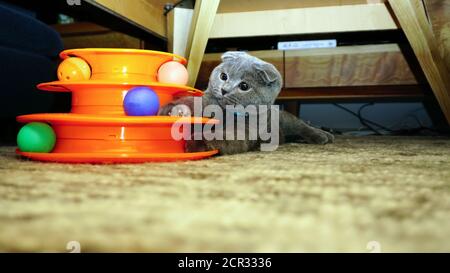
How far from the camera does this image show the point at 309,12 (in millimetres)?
1358

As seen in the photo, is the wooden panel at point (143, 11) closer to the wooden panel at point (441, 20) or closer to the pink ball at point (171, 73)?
the pink ball at point (171, 73)

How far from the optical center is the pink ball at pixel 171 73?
849 mm

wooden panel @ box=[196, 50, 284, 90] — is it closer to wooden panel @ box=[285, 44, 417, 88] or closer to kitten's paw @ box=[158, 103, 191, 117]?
wooden panel @ box=[285, 44, 417, 88]

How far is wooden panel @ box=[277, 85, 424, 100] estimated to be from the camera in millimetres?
1573

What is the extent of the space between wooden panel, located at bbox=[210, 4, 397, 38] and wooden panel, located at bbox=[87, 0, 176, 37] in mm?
236

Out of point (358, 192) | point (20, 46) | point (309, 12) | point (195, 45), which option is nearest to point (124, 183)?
point (358, 192)

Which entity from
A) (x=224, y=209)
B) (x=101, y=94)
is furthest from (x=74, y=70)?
(x=224, y=209)

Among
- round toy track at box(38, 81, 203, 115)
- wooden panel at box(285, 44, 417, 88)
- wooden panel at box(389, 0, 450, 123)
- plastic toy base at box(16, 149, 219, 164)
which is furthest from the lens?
wooden panel at box(285, 44, 417, 88)

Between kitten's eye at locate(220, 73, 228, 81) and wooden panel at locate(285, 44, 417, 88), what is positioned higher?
wooden panel at locate(285, 44, 417, 88)

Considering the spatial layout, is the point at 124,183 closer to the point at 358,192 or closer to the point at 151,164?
the point at 151,164

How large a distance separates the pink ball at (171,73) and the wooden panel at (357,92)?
0.91m

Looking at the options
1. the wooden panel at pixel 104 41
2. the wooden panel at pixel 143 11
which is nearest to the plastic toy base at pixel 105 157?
the wooden panel at pixel 143 11

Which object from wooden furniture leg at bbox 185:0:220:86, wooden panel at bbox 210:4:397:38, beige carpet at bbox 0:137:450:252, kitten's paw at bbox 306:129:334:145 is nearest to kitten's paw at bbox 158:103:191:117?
beige carpet at bbox 0:137:450:252
